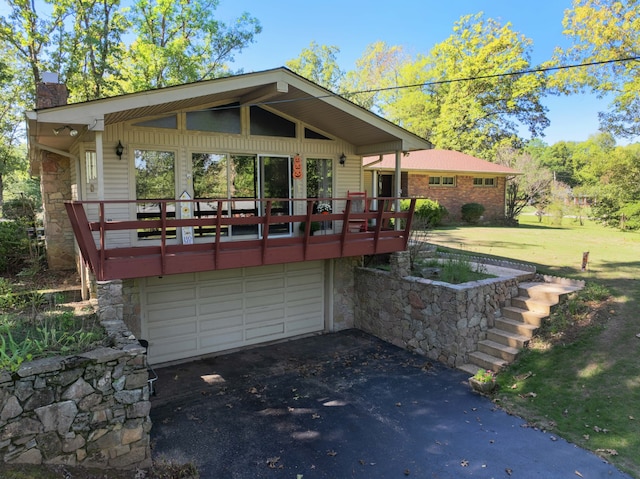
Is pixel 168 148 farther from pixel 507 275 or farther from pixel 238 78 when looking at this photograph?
pixel 507 275

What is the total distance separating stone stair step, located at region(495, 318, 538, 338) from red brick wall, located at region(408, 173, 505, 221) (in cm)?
1283

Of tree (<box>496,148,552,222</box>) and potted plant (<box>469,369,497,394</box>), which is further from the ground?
tree (<box>496,148,552,222</box>)

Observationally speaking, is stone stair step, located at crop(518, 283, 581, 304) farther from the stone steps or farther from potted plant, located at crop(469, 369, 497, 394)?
potted plant, located at crop(469, 369, 497, 394)

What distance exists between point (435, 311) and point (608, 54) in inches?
856

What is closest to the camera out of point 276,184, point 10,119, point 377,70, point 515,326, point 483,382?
point 483,382

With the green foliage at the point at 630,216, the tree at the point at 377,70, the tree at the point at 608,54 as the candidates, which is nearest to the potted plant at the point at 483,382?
the green foliage at the point at 630,216

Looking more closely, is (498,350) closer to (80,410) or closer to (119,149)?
(80,410)

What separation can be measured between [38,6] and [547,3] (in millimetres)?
28503

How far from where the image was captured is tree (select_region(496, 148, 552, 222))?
23188mm

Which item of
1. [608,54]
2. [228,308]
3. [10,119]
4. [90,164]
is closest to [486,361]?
[228,308]

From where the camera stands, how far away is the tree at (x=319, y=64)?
37.5m

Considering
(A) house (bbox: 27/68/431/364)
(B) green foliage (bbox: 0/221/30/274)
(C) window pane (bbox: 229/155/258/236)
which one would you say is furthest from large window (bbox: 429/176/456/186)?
(B) green foliage (bbox: 0/221/30/274)

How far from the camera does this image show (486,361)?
7.45m

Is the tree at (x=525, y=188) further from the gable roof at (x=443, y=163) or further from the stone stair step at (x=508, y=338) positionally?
the stone stair step at (x=508, y=338)
